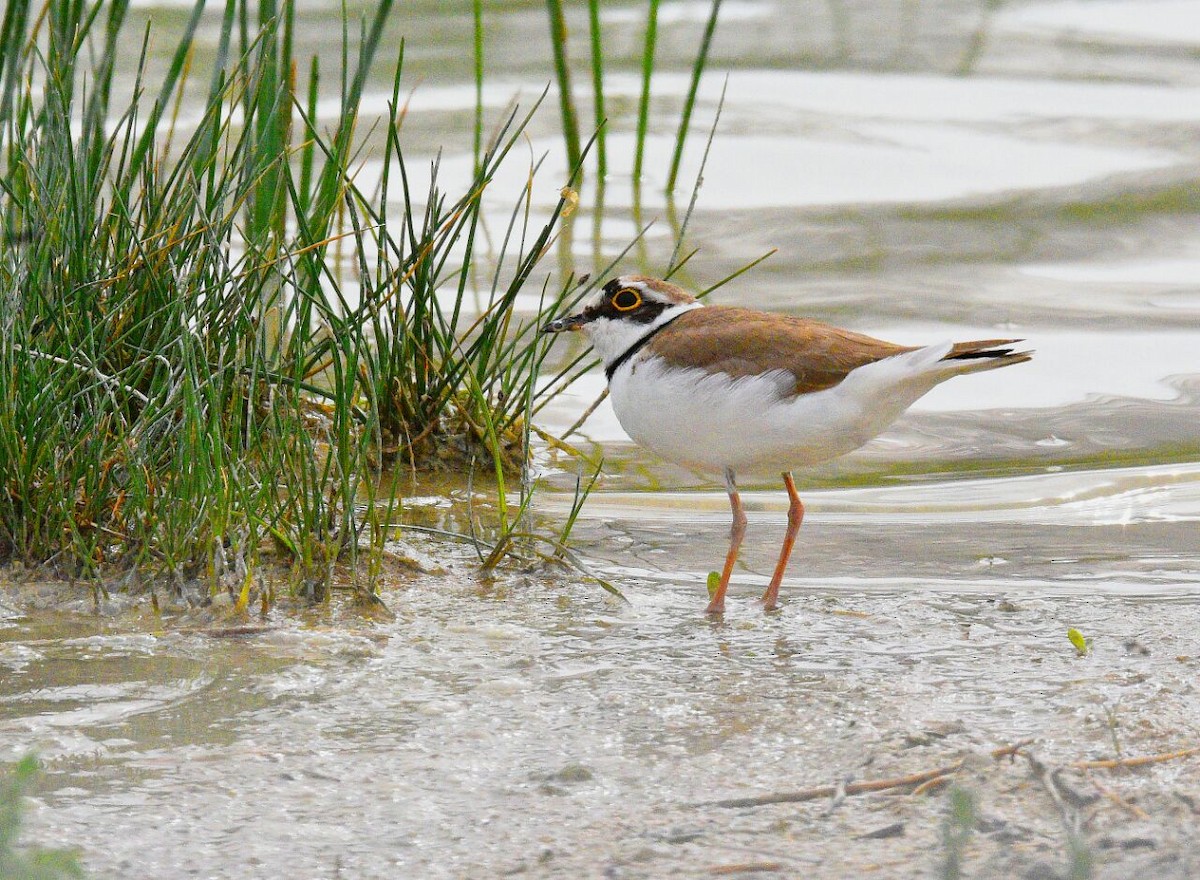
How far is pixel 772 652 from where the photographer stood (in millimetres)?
3777

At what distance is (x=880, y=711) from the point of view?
11.0ft

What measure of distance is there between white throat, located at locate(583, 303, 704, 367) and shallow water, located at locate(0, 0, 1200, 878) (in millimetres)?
515

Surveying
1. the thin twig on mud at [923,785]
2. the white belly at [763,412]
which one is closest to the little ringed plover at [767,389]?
the white belly at [763,412]

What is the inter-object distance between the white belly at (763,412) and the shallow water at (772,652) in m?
0.37

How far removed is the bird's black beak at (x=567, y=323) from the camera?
4855 mm

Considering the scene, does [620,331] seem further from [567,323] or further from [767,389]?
[767,389]

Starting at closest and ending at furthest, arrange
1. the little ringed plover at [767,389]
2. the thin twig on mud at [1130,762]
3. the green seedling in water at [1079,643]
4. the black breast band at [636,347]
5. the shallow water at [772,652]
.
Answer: the shallow water at [772,652], the thin twig on mud at [1130,762], the green seedling in water at [1079,643], the little ringed plover at [767,389], the black breast band at [636,347]

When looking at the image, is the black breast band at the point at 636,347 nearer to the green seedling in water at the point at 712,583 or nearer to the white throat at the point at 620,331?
the white throat at the point at 620,331

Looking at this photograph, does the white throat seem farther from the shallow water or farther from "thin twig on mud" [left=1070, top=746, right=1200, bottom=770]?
"thin twig on mud" [left=1070, top=746, right=1200, bottom=770]

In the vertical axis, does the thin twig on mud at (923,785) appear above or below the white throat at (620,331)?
below

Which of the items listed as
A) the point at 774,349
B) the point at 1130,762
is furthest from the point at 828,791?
the point at 774,349

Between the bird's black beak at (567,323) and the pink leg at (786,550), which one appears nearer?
the pink leg at (786,550)

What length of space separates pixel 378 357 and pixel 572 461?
36.2 inches

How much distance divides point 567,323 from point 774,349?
0.82 meters
